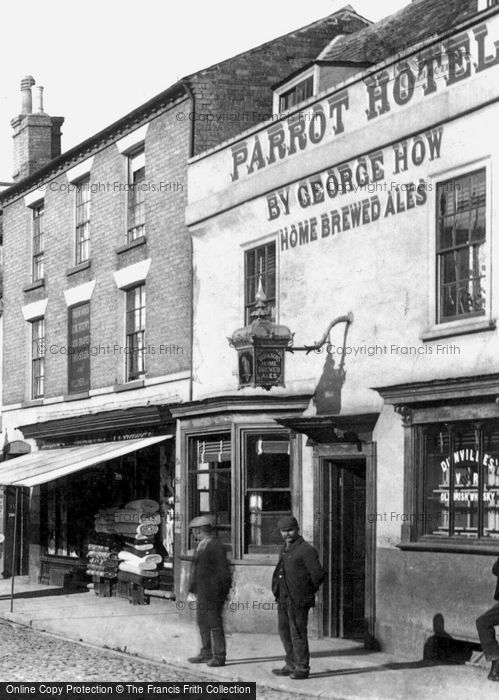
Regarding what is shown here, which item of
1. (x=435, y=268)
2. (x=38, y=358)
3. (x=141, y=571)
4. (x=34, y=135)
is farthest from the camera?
(x=34, y=135)

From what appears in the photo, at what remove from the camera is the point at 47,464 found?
2155cm

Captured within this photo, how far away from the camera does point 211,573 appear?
13.1 metres

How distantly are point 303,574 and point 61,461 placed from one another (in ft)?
31.7

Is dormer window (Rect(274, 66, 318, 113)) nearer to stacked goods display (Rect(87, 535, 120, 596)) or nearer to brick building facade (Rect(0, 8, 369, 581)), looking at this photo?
brick building facade (Rect(0, 8, 369, 581))

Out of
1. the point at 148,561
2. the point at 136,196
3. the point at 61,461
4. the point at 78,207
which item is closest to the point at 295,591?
the point at 148,561

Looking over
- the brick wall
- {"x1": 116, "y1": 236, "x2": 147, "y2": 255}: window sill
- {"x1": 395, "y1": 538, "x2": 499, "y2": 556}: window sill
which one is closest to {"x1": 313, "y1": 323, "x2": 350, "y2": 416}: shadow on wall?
{"x1": 395, "y1": 538, "x2": 499, "y2": 556}: window sill

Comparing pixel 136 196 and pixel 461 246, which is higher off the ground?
pixel 136 196

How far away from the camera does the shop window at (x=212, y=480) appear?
16.9 m

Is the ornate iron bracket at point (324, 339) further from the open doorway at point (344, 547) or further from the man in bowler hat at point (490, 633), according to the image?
the man in bowler hat at point (490, 633)

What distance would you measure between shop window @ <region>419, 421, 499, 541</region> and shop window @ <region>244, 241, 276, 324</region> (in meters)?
4.04

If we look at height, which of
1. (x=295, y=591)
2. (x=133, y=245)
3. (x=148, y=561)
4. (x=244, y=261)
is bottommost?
(x=148, y=561)

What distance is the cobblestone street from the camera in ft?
38.9

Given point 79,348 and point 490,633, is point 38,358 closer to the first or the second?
point 79,348

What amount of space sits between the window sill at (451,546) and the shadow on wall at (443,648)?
0.74 meters
